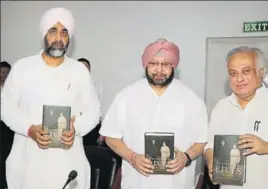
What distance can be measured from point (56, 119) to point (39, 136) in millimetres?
137

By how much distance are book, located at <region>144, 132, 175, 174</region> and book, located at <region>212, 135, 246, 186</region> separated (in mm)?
222

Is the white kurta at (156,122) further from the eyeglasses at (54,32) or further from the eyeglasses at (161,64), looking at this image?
the eyeglasses at (54,32)

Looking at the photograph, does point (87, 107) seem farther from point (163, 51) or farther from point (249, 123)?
point (249, 123)

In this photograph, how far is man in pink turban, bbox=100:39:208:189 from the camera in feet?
6.76

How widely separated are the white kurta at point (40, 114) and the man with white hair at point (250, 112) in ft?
2.30

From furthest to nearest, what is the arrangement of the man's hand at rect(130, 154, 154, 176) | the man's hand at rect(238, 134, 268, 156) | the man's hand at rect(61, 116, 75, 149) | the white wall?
the white wall < the man's hand at rect(61, 116, 75, 149) < the man's hand at rect(130, 154, 154, 176) < the man's hand at rect(238, 134, 268, 156)

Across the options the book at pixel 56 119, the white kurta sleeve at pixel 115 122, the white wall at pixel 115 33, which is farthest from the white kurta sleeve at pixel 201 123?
the white wall at pixel 115 33

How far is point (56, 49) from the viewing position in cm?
217

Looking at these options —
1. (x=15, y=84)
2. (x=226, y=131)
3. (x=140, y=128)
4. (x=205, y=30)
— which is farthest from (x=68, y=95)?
(x=205, y=30)

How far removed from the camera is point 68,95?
218 centimetres

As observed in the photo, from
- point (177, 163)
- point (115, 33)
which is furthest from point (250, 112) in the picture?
point (115, 33)

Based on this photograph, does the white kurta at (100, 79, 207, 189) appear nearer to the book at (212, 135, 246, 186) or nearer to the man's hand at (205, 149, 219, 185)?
the man's hand at (205, 149, 219, 185)

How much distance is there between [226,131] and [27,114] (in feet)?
3.45

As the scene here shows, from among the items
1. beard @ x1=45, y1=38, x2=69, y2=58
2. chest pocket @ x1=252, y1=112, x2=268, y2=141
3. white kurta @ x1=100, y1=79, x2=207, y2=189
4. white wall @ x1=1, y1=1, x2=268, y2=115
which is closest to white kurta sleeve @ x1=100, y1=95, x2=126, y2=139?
white kurta @ x1=100, y1=79, x2=207, y2=189
